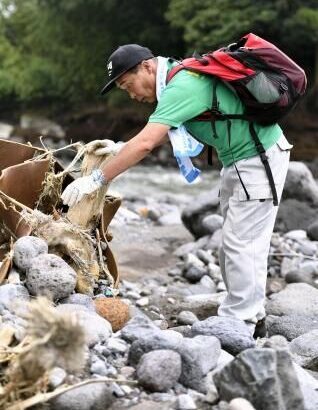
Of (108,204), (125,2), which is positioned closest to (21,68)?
(125,2)

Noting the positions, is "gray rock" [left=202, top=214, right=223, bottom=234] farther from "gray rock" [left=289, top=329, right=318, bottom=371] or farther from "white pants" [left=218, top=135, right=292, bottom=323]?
"gray rock" [left=289, top=329, right=318, bottom=371]

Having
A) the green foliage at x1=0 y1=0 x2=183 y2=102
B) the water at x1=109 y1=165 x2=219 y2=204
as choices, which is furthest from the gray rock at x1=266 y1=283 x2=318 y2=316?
the green foliage at x1=0 y1=0 x2=183 y2=102

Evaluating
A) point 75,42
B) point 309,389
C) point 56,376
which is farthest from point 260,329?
point 75,42

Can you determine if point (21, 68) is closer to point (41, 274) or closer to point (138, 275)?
point (138, 275)

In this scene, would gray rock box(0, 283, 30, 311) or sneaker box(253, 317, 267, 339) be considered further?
sneaker box(253, 317, 267, 339)

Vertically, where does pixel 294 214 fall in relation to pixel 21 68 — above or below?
above

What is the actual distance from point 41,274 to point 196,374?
103cm

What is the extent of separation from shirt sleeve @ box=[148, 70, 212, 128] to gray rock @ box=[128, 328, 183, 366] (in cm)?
112

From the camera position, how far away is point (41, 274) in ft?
11.3

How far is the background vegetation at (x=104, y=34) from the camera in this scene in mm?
21219

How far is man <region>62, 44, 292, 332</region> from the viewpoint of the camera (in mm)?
3502

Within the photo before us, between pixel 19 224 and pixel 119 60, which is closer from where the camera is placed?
pixel 119 60

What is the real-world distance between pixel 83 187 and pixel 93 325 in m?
0.96

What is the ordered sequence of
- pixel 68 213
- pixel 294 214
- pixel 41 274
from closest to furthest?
1. pixel 41 274
2. pixel 68 213
3. pixel 294 214
